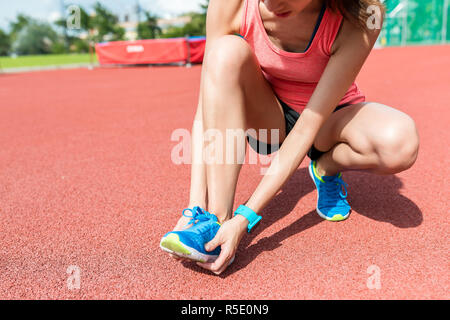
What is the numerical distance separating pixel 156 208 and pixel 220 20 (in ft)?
3.31

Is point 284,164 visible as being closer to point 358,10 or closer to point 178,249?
point 178,249

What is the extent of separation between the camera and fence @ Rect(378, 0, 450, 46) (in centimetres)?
2011

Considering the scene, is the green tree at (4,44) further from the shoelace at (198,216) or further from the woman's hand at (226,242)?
the woman's hand at (226,242)

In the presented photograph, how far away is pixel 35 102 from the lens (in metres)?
6.28

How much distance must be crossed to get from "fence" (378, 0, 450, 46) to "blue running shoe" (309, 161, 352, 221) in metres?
21.2

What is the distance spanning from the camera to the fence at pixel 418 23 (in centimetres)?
2011

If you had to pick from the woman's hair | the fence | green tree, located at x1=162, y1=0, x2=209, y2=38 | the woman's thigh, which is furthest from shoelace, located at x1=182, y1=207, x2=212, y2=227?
green tree, located at x1=162, y1=0, x2=209, y2=38

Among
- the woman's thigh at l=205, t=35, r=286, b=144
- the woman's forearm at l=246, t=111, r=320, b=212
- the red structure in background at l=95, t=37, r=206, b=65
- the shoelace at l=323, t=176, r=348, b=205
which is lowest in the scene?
the red structure in background at l=95, t=37, r=206, b=65

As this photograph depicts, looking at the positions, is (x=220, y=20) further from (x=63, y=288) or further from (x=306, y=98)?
(x=63, y=288)

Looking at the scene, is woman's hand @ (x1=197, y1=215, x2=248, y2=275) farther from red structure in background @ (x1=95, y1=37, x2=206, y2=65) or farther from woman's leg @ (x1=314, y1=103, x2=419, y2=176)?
red structure in background @ (x1=95, y1=37, x2=206, y2=65)

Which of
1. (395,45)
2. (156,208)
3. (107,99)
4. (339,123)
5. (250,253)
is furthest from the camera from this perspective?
(395,45)

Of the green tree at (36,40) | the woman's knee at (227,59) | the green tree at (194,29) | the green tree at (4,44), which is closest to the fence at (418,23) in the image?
the green tree at (194,29)

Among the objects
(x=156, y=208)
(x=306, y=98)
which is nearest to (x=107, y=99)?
(x=156, y=208)

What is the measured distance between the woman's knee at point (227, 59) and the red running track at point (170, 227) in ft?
2.32
